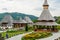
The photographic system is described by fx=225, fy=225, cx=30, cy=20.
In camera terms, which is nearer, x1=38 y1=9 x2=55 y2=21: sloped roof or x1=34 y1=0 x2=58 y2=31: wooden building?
x1=34 y1=0 x2=58 y2=31: wooden building

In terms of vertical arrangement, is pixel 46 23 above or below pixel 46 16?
below

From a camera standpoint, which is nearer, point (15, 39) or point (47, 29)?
point (15, 39)

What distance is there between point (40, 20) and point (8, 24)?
86.9ft

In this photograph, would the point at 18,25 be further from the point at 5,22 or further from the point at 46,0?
the point at 46,0

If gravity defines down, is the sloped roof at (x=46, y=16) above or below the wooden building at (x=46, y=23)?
above

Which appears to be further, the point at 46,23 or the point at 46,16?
the point at 46,16

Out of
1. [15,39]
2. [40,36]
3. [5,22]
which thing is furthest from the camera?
[5,22]

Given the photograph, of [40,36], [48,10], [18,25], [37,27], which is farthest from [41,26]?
[18,25]

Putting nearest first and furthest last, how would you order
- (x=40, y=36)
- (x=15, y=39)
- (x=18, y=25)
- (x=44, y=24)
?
(x=15, y=39)
(x=40, y=36)
(x=44, y=24)
(x=18, y=25)

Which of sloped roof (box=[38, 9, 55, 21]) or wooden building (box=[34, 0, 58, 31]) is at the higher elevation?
sloped roof (box=[38, 9, 55, 21])

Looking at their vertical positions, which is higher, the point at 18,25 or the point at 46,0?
the point at 46,0

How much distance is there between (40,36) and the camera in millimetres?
29953

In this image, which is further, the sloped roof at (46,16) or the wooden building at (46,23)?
the sloped roof at (46,16)

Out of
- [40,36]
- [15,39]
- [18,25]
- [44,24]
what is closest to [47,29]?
[44,24]
